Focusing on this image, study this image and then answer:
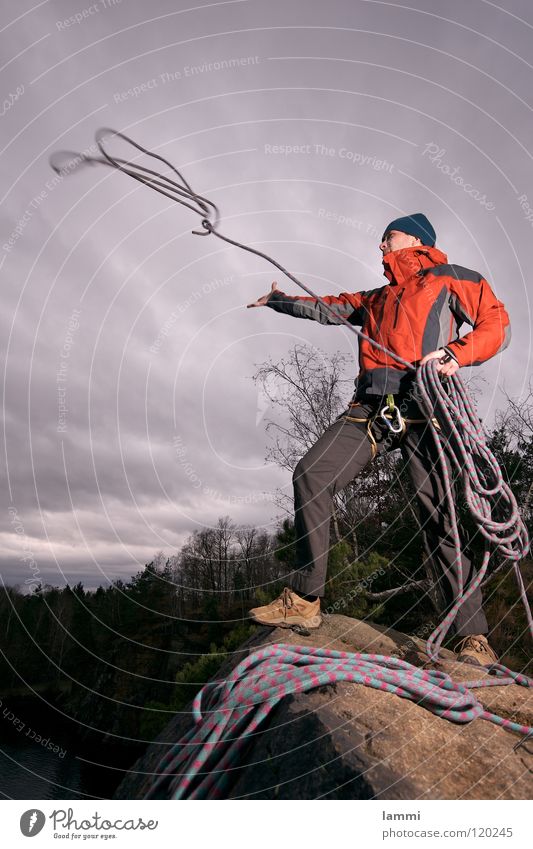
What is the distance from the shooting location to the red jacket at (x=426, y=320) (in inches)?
135

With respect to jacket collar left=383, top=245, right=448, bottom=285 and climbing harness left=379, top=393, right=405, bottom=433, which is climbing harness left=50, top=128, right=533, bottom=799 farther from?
jacket collar left=383, top=245, right=448, bottom=285

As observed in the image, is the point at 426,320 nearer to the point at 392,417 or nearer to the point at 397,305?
the point at 397,305

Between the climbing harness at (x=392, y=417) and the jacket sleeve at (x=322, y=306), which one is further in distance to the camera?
the jacket sleeve at (x=322, y=306)

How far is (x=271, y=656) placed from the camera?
224 centimetres

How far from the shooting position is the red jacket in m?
3.43

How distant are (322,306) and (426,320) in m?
0.98

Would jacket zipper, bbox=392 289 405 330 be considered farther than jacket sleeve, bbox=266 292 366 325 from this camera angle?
No

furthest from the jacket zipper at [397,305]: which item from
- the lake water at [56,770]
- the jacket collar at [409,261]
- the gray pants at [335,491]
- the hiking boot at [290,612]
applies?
the lake water at [56,770]

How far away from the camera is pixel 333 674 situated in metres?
2.03

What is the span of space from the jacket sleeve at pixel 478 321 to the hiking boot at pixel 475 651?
6.34 ft

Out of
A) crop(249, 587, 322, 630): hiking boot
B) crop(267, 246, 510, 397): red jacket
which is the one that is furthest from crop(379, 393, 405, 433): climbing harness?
crop(249, 587, 322, 630): hiking boot

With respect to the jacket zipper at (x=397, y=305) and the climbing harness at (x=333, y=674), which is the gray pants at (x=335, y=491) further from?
the jacket zipper at (x=397, y=305)
